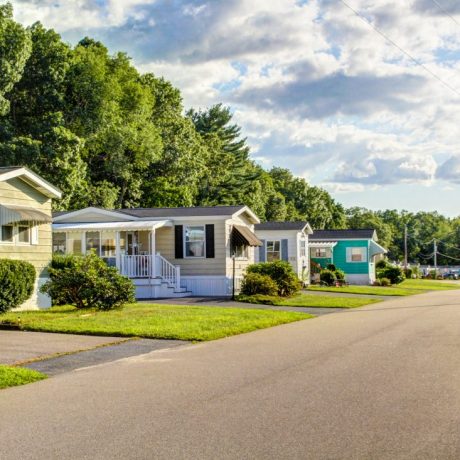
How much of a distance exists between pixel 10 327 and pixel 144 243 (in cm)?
1615

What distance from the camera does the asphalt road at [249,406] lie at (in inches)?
254

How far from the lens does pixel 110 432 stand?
7.05m

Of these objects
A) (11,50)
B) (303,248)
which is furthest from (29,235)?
(303,248)

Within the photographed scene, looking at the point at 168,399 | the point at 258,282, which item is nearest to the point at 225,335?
the point at 168,399

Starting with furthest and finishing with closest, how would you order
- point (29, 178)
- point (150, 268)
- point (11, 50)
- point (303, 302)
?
1. point (11, 50)
2. point (150, 268)
3. point (303, 302)
4. point (29, 178)

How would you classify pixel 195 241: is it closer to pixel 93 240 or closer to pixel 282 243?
pixel 93 240

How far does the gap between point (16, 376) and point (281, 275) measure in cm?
2073

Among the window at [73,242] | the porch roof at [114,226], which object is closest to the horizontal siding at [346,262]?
the porch roof at [114,226]

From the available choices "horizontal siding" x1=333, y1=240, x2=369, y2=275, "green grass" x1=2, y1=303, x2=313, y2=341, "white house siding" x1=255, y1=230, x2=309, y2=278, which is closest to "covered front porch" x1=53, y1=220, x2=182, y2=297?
"green grass" x1=2, y1=303, x2=313, y2=341

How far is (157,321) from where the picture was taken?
60.4ft

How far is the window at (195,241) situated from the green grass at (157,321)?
9446 millimetres

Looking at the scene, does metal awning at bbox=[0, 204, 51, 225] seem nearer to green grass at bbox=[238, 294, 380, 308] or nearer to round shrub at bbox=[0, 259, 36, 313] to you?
round shrub at bbox=[0, 259, 36, 313]

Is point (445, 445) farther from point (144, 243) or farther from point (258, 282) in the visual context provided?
point (144, 243)

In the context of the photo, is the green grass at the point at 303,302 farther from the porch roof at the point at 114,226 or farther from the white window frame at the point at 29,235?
the white window frame at the point at 29,235
